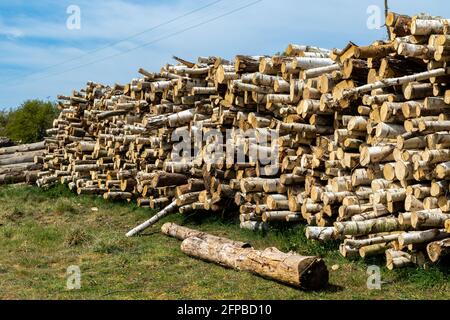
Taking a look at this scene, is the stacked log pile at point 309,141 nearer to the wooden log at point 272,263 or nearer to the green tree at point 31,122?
the wooden log at point 272,263

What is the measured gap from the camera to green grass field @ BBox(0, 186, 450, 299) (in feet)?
24.6

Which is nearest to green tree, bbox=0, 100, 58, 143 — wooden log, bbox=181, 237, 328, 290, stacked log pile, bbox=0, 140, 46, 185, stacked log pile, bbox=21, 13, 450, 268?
stacked log pile, bbox=0, 140, 46, 185

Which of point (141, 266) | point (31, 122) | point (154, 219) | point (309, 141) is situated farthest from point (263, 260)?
point (31, 122)

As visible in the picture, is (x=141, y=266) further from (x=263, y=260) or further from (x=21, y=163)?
(x=21, y=163)

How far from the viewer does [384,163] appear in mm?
8555

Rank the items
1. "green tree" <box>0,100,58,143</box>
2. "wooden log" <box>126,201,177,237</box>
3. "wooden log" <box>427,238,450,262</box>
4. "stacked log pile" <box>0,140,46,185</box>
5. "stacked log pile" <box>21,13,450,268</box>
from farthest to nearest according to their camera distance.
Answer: "green tree" <box>0,100,58,143</box>, "stacked log pile" <box>0,140,46,185</box>, "wooden log" <box>126,201,177,237</box>, "stacked log pile" <box>21,13,450,268</box>, "wooden log" <box>427,238,450,262</box>

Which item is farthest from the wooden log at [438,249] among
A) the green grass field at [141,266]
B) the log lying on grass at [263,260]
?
the log lying on grass at [263,260]

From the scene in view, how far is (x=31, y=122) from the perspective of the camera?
3541cm

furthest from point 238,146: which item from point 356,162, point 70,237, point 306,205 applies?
point 70,237

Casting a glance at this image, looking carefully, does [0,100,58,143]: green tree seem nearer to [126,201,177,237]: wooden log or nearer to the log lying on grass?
[126,201,177,237]: wooden log

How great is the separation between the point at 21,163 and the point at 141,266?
524 inches

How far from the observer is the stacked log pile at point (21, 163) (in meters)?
19.8

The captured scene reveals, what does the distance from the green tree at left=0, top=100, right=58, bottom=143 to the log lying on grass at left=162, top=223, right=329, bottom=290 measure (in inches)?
1074
